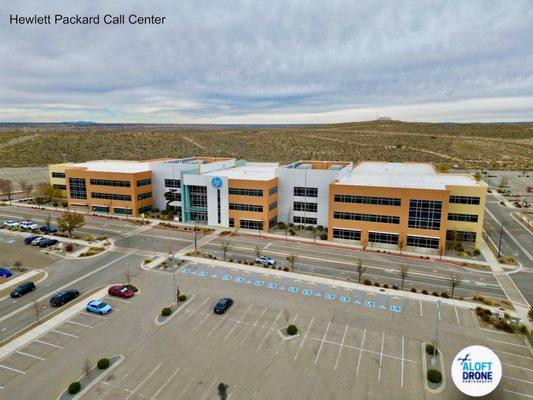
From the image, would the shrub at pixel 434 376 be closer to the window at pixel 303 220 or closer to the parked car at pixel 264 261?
the parked car at pixel 264 261

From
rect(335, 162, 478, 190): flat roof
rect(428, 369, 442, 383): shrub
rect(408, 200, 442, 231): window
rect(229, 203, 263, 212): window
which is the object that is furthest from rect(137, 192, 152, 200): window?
rect(428, 369, 442, 383): shrub

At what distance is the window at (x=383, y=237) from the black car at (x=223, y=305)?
3264cm

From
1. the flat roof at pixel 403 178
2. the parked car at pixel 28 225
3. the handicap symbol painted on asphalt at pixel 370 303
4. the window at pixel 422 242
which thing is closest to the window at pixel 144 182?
the parked car at pixel 28 225

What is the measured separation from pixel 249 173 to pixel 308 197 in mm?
16384

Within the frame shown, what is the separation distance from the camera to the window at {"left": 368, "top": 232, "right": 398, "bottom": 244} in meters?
64.9

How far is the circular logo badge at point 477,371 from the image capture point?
26.6 metres

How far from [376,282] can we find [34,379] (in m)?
39.2

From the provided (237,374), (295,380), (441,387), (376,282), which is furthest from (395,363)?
(376,282)

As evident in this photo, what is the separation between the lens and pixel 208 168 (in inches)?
3418

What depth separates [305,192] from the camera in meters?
76.8

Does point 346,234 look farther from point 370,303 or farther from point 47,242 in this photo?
point 47,242

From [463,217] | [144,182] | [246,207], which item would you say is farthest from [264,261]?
[144,182]

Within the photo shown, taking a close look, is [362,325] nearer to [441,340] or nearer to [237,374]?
[441,340]

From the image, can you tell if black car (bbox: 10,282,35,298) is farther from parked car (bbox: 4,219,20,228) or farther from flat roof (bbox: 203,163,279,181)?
flat roof (bbox: 203,163,279,181)
